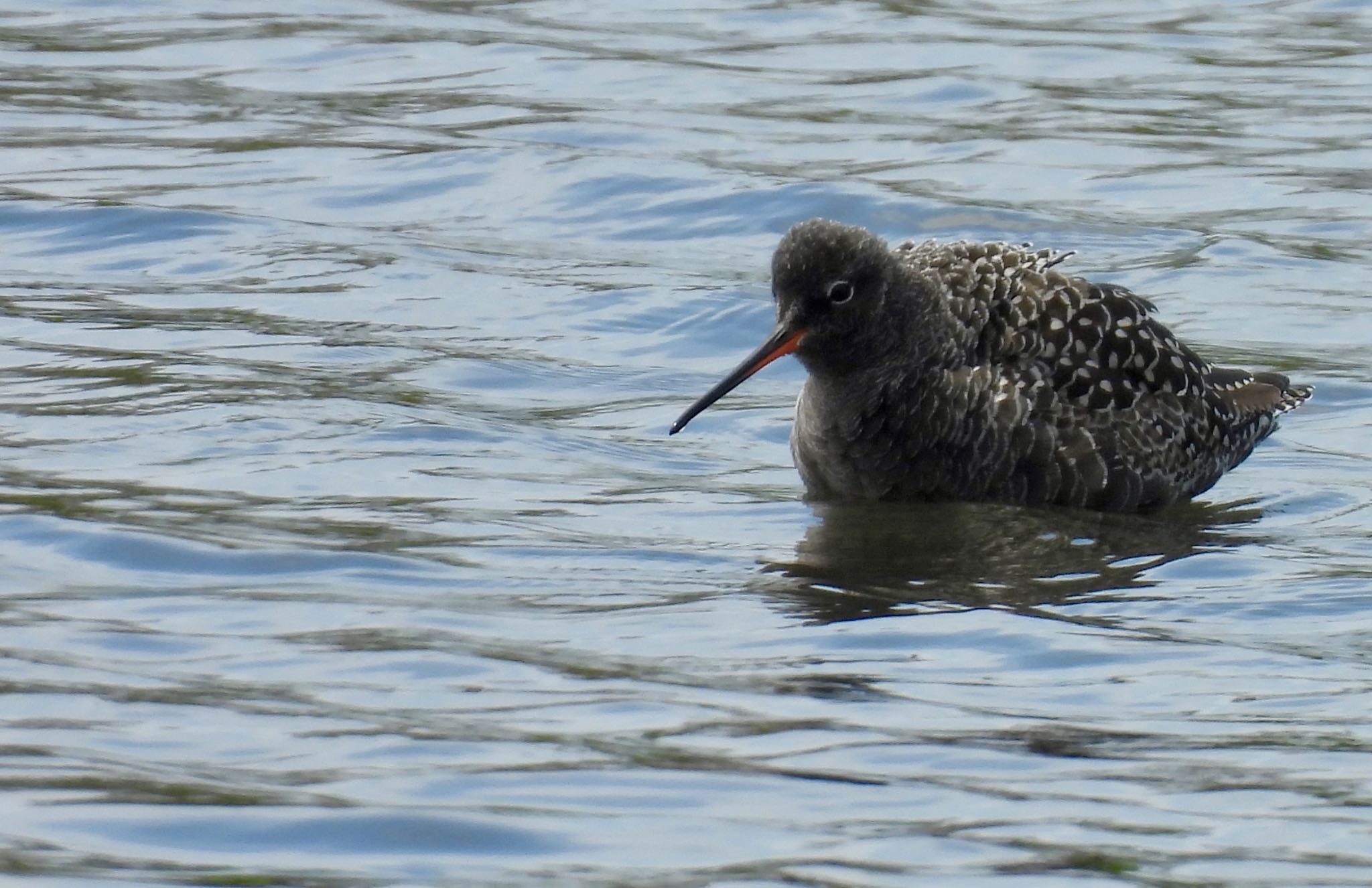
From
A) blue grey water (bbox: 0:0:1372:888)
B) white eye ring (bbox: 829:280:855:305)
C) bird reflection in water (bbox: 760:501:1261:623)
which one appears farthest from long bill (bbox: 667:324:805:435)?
bird reflection in water (bbox: 760:501:1261:623)

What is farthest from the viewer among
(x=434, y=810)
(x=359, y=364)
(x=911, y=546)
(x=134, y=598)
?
(x=359, y=364)

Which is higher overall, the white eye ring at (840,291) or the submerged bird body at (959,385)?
the white eye ring at (840,291)

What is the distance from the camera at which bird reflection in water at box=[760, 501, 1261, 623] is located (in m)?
8.59

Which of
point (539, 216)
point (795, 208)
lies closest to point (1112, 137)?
point (795, 208)

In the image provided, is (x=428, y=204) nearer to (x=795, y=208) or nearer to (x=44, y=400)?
(x=795, y=208)

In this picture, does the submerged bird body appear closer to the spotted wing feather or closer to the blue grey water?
the spotted wing feather

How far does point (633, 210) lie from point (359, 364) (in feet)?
11.1

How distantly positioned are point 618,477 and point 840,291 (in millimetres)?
1173

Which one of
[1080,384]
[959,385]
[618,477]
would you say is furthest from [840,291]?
[618,477]

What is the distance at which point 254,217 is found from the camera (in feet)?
46.2

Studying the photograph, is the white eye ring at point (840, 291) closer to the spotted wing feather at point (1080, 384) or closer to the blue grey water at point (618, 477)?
the spotted wing feather at point (1080, 384)

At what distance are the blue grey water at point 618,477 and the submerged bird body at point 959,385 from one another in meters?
0.19

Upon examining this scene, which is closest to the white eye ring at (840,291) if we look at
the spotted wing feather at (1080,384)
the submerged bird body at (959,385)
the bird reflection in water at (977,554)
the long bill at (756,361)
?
the submerged bird body at (959,385)

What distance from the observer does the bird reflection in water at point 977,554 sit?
8594mm
